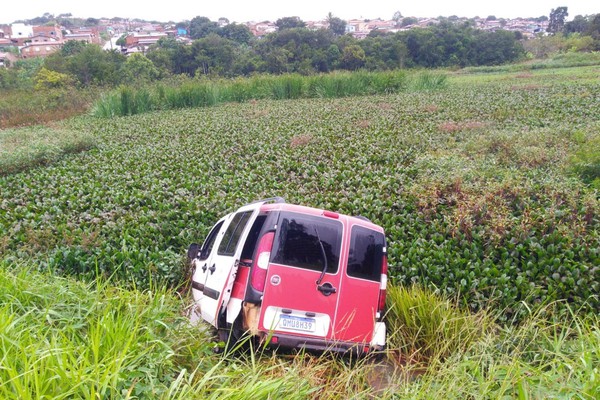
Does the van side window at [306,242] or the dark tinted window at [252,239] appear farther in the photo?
the dark tinted window at [252,239]

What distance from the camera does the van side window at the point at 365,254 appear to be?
3.84m

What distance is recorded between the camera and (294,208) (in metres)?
3.91

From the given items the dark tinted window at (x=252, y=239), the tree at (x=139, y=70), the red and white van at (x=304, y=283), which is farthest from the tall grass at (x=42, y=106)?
the red and white van at (x=304, y=283)

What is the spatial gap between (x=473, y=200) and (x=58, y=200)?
6.63 metres

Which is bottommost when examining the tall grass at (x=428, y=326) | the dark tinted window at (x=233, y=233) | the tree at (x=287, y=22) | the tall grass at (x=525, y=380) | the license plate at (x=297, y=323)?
the tall grass at (x=428, y=326)

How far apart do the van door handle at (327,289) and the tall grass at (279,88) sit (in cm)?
1874

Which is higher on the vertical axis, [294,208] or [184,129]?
[294,208]

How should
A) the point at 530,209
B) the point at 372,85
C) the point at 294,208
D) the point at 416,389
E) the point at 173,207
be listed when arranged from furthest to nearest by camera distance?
the point at 372,85 < the point at 173,207 < the point at 530,209 < the point at 294,208 < the point at 416,389

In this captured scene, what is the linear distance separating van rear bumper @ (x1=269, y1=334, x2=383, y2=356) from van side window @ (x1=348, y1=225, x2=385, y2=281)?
58 cm

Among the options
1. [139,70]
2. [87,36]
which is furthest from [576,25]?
[87,36]

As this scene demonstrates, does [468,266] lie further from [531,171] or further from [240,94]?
[240,94]

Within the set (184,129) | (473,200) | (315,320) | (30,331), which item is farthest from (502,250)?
(184,129)

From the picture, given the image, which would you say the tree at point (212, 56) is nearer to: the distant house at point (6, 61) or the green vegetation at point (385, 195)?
the distant house at point (6, 61)

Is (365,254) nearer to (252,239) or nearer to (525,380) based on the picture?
A: (252,239)
